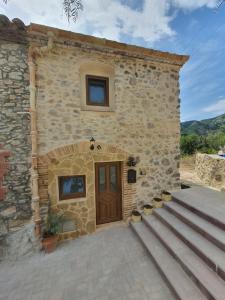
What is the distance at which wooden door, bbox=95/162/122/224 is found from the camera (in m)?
5.38

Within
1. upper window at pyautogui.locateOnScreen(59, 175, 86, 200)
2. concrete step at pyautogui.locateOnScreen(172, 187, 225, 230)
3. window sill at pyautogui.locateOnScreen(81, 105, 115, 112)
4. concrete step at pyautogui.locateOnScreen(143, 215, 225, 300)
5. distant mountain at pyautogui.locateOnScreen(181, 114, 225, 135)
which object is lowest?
concrete step at pyautogui.locateOnScreen(143, 215, 225, 300)

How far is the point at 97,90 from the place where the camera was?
17.2 feet

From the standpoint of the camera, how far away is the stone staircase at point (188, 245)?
114 inches

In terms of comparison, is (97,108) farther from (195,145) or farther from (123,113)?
(195,145)

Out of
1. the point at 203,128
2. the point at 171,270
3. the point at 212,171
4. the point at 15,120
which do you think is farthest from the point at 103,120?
the point at 203,128

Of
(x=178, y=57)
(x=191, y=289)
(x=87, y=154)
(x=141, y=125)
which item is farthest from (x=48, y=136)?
(x=178, y=57)

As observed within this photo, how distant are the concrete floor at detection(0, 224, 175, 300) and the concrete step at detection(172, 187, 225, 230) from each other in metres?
1.87

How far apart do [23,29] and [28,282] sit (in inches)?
238

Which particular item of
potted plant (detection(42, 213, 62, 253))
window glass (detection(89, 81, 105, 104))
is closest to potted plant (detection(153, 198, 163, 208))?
potted plant (detection(42, 213, 62, 253))

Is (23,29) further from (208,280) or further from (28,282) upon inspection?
(208,280)

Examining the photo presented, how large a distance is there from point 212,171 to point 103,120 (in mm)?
8310

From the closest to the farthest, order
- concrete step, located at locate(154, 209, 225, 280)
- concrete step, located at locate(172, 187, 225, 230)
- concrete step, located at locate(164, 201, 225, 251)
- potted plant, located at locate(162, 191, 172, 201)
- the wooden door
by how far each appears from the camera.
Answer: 1. concrete step, located at locate(154, 209, 225, 280)
2. concrete step, located at locate(164, 201, 225, 251)
3. concrete step, located at locate(172, 187, 225, 230)
4. the wooden door
5. potted plant, located at locate(162, 191, 172, 201)

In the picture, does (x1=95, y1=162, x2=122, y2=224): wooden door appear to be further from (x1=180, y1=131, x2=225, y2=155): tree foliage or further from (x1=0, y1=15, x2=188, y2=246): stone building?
(x1=180, y1=131, x2=225, y2=155): tree foliage

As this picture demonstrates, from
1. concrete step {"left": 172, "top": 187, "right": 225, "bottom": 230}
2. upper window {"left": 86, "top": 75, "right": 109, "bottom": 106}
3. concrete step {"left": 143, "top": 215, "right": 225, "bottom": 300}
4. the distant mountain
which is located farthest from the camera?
the distant mountain
